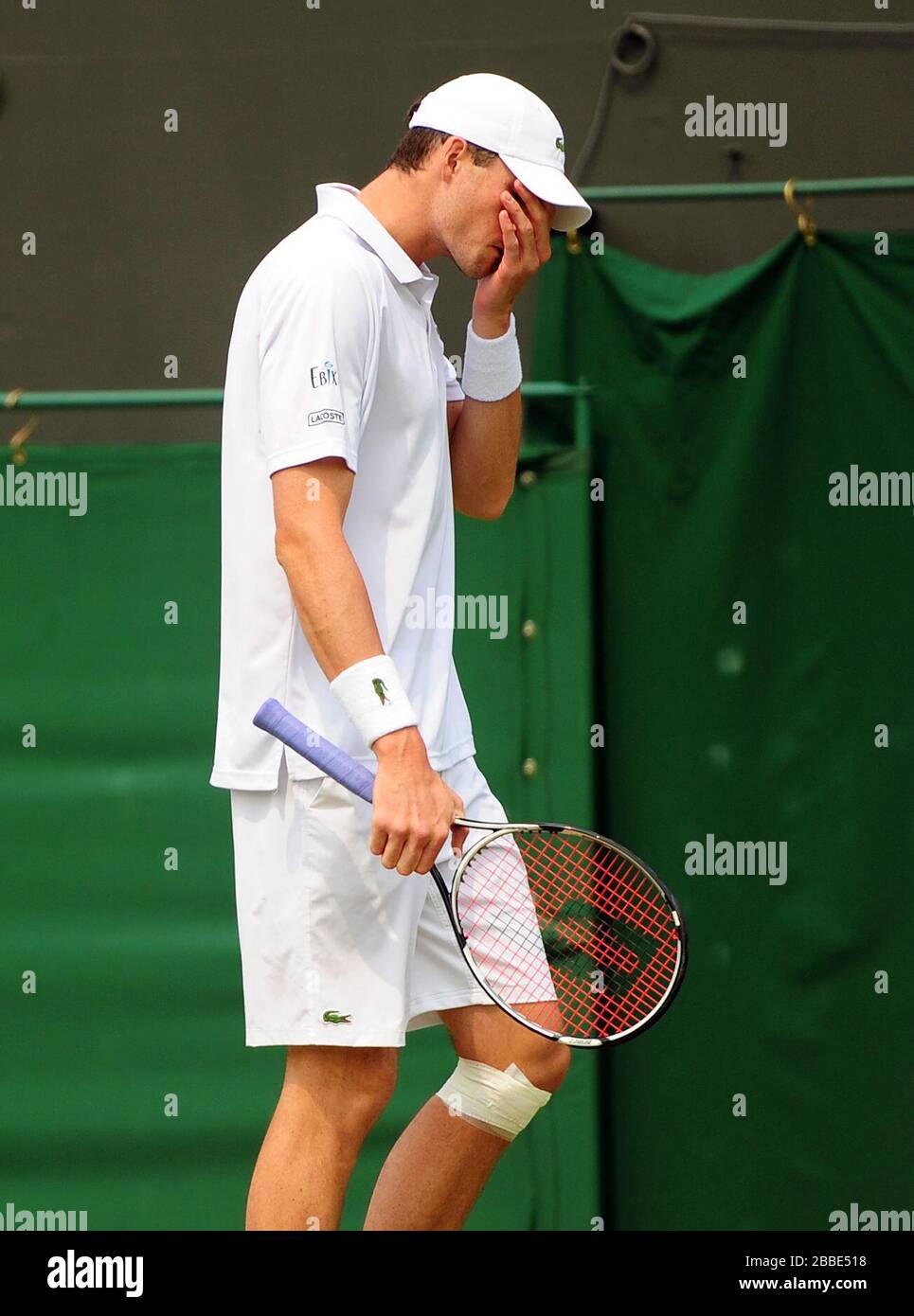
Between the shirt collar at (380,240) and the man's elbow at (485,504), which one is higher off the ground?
the shirt collar at (380,240)

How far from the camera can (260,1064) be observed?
13.1 ft

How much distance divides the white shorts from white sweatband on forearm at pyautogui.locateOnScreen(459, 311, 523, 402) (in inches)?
31.7

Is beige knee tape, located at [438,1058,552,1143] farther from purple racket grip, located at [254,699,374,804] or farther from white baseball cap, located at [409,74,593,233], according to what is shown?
white baseball cap, located at [409,74,593,233]

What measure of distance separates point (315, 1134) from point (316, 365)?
3.73ft

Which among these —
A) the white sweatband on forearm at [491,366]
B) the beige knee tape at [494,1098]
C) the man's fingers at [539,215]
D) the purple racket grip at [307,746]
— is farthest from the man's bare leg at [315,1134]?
the man's fingers at [539,215]

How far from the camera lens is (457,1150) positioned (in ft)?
9.48

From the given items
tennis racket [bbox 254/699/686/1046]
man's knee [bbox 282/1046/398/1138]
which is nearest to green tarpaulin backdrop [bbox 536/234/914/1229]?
tennis racket [bbox 254/699/686/1046]

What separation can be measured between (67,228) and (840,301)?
2.25 meters

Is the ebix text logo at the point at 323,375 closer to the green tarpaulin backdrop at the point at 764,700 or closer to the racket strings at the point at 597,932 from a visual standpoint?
the racket strings at the point at 597,932

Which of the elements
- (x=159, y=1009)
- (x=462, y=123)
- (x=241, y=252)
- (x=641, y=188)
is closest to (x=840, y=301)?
(x=641, y=188)

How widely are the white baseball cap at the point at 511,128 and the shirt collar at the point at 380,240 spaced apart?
0.17m

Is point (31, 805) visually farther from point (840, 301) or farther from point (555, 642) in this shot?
point (840, 301)

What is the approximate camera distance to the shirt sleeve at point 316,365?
2.62m

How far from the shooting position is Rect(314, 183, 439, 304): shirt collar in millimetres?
2807
